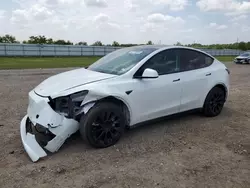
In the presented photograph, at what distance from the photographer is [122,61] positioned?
14.9 feet

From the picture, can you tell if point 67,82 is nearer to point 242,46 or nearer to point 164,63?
point 164,63

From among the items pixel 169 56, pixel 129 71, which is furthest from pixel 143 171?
pixel 169 56

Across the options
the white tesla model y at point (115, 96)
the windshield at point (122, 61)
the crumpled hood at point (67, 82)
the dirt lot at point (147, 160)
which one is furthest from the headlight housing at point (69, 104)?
the windshield at point (122, 61)

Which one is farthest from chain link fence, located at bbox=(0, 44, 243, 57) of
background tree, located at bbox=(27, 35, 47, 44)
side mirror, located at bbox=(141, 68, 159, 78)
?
side mirror, located at bbox=(141, 68, 159, 78)

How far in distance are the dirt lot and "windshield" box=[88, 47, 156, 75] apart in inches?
48.3

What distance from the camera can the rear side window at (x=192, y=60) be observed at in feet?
16.1

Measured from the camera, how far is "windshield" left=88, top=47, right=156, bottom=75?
4.29 meters

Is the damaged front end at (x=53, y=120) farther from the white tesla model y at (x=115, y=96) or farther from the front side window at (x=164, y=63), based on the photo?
the front side window at (x=164, y=63)

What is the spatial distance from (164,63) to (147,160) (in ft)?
6.31

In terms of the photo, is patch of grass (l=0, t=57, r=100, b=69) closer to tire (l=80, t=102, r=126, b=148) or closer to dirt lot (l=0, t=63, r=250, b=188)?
dirt lot (l=0, t=63, r=250, b=188)

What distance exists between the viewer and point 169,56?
4.71m

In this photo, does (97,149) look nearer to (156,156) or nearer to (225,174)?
(156,156)

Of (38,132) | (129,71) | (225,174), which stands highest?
(129,71)

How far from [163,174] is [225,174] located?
821mm
